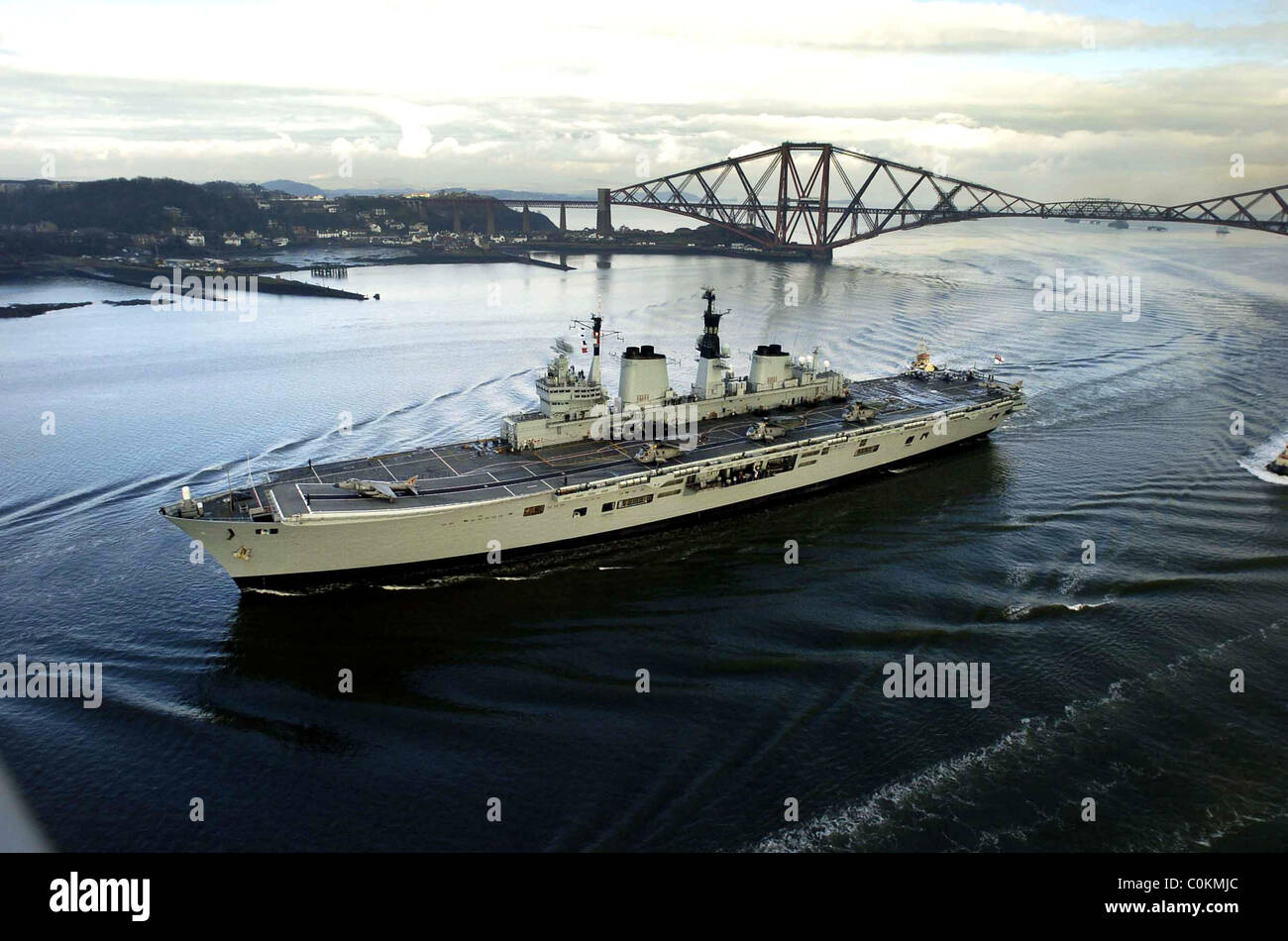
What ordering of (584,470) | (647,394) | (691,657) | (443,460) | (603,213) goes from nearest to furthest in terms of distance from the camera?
1. (691,657)
2. (584,470)
3. (443,460)
4. (647,394)
5. (603,213)

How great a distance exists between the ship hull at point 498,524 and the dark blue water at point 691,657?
919 mm

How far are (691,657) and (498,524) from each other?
29.1ft

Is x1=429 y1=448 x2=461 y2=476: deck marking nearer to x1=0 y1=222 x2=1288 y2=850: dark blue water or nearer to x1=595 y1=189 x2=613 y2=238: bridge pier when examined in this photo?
x1=0 y1=222 x2=1288 y2=850: dark blue water

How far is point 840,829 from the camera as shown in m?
17.1

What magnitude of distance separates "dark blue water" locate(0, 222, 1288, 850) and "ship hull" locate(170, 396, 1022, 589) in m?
0.92

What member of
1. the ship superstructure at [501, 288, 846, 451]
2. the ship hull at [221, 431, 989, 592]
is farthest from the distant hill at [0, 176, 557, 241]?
the ship hull at [221, 431, 989, 592]

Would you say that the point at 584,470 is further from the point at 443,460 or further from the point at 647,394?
the point at 647,394

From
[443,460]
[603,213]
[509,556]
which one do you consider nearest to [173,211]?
[603,213]

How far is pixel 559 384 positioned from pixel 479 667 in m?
14.9

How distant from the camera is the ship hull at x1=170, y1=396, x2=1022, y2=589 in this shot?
25.6 meters

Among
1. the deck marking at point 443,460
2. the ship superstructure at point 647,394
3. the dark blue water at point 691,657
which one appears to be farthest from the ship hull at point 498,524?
the ship superstructure at point 647,394

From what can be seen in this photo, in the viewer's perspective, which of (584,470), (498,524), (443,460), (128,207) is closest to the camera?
(498,524)

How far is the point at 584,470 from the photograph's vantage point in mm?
31344
